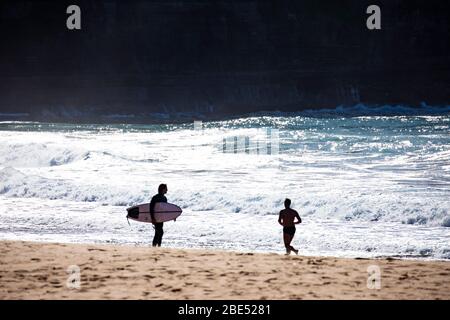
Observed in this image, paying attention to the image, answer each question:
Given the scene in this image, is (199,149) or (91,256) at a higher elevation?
(199,149)

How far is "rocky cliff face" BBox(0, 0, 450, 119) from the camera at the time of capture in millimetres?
88562

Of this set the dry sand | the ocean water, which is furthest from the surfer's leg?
the ocean water

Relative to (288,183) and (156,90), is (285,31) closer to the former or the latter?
(156,90)

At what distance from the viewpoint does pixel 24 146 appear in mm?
29875

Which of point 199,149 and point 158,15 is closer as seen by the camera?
point 199,149

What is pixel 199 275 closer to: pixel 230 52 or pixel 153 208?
pixel 153 208

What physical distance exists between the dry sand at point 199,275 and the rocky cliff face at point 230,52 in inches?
3015

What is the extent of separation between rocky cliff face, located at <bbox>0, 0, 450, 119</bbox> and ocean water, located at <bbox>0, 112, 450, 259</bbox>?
2272 inches

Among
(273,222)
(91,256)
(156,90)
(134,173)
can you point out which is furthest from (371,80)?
(91,256)

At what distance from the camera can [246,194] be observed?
17.9 metres

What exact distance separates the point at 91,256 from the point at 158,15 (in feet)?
303

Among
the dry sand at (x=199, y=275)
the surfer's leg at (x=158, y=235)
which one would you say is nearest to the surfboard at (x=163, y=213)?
the surfer's leg at (x=158, y=235)

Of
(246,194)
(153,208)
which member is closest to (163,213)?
(153,208)

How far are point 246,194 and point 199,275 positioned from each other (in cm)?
927
